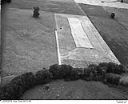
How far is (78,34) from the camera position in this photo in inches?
Result: 677

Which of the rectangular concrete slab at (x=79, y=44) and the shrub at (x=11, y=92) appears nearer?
the shrub at (x=11, y=92)

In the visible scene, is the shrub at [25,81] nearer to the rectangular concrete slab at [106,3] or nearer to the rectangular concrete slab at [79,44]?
the rectangular concrete slab at [79,44]

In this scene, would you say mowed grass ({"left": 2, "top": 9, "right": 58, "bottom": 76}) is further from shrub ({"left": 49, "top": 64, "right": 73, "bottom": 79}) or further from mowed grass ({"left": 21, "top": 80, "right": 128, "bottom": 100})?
mowed grass ({"left": 21, "top": 80, "right": 128, "bottom": 100})

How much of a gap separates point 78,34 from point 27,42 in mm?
4662

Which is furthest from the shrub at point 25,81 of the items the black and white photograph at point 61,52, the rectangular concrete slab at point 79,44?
the rectangular concrete slab at point 79,44

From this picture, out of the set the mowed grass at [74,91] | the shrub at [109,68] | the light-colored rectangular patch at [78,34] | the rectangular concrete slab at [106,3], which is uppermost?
the rectangular concrete slab at [106,3]

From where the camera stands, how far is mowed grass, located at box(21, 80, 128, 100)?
30.8 feet

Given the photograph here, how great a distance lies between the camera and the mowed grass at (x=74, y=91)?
9374mm

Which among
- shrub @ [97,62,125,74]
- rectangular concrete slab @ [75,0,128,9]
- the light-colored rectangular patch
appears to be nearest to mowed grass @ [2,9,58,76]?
the light-colored rectangular patch

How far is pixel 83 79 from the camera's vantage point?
35.4 feet

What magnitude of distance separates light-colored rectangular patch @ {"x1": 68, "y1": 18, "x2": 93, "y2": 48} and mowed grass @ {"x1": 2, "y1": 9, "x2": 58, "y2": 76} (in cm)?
170

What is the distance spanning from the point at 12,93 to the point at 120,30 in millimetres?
13961

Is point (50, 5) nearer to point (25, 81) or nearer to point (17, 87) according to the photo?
point (25, 81)

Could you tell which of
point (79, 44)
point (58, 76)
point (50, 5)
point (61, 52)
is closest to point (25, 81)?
point (58, 76)
